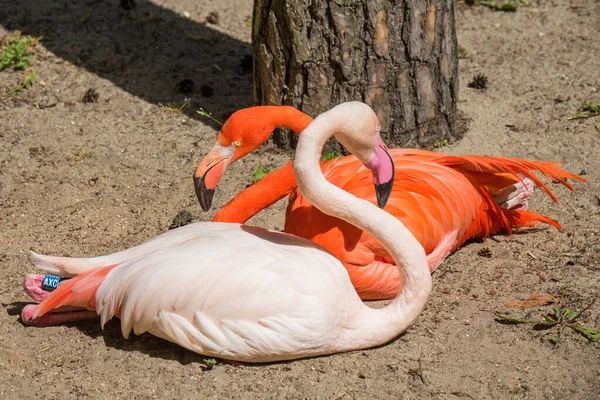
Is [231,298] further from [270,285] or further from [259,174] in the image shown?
[259,174]

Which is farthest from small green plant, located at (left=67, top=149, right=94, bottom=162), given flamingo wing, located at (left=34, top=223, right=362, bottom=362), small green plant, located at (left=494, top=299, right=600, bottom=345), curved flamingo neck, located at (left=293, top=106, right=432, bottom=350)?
small green plant, located at (left=494, top=299, right=600, bottom=345)

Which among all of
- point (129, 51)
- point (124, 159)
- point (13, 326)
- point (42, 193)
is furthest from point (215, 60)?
point (13, 326)

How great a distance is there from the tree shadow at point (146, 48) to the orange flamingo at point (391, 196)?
1.93m

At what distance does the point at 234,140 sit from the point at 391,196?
869 millimetres

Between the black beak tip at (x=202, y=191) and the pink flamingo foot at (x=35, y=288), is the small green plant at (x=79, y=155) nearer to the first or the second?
the pink flamingo foot at (x=35, y=288)

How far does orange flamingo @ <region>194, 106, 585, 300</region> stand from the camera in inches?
156

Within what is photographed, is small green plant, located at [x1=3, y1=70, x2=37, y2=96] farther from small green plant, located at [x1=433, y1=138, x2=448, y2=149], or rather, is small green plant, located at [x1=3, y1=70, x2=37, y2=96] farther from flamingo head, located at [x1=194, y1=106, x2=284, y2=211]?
small green plant, located at [x1=433, y1=138, x2=448, y2=149]

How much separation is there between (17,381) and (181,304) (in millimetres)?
856

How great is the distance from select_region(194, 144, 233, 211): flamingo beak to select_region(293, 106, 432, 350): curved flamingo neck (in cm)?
52

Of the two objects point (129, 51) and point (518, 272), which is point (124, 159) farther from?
point (518, 272)

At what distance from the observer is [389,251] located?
3734mm

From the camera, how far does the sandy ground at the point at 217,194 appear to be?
3.57 m

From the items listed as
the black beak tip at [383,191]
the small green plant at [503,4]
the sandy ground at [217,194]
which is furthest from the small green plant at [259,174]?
the small green plant at [503,4]

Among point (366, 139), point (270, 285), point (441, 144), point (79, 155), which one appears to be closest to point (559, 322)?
point (366, 139)
